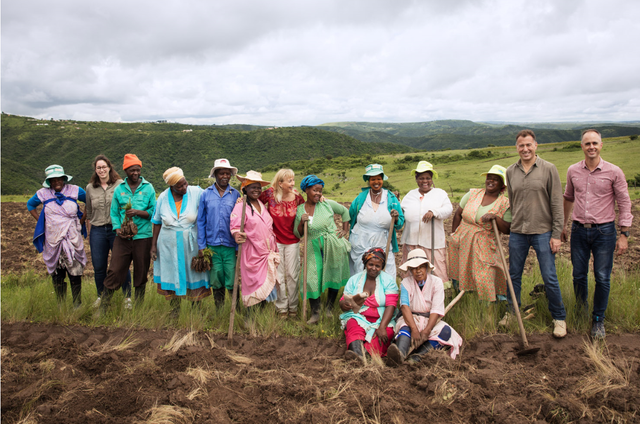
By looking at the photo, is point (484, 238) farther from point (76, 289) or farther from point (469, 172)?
point (469, 172)

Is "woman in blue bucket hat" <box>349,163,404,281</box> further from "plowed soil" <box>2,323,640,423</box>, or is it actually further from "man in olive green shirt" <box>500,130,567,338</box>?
"man in olive green shirt" <box>500,130,567,338</box>

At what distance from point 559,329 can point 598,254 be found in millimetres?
886

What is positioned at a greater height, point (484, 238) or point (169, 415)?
point (484, 238)

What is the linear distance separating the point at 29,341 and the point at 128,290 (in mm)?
1163

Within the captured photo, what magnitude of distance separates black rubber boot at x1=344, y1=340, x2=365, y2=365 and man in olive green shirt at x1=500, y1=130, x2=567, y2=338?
6.48ft

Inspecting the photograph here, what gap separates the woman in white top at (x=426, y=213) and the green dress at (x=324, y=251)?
0.78 metres

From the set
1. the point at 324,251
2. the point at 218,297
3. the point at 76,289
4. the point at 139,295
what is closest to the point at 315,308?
the point at 324,251

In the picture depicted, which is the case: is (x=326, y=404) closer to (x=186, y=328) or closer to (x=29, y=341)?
(x=186, y=328)

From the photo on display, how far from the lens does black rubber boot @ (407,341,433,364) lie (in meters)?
3.72

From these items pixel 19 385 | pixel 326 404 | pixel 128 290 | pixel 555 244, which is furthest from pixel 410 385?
pixel 128 290

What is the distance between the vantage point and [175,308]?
5.04m

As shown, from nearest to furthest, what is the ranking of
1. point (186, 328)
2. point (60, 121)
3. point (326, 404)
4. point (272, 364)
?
point (326, 404) → point (272, 364) → point (186, 328) → point (60, 121)

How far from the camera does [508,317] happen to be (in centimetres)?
443

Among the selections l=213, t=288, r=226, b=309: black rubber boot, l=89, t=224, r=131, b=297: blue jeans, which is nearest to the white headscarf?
l=89, t=224, r=131, b=297: blue jeans
